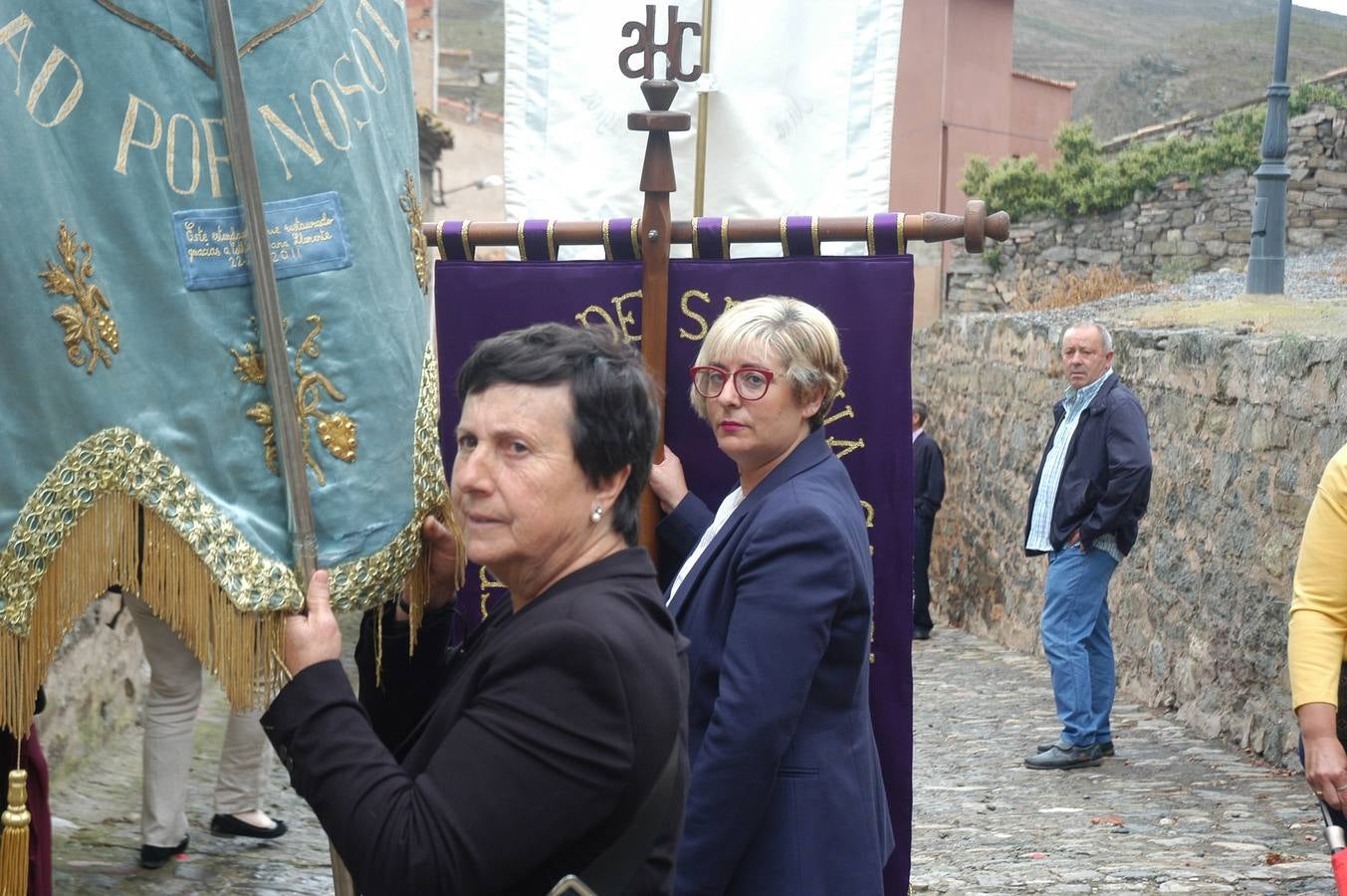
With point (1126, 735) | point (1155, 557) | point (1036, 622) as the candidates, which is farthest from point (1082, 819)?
point (1036, 622)

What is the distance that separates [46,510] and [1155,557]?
751 centimetres

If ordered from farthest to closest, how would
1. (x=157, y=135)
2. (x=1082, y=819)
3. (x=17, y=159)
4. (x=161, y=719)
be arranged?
(x=1082, y=819) < (x=161, y=719) < (x=157, y=135) < (x=17, y=159)

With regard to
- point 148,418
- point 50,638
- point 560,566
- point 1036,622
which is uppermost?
point 148,418

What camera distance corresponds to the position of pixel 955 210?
21.6 metres

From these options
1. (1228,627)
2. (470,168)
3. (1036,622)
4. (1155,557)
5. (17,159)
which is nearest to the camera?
(17,159)

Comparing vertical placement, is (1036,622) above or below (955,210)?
below

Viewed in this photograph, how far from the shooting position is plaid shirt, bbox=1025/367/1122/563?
711cm

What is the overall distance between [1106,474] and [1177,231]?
10886 millimetres

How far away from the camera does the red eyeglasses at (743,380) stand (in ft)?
9.14

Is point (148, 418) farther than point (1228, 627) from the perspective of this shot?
No

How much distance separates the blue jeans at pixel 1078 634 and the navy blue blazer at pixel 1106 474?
4.4 inches

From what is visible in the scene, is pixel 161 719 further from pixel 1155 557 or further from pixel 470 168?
pixel 470 168

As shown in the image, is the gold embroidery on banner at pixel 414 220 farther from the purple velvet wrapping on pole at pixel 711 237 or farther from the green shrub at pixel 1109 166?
the green shrub at pixel 1109 166

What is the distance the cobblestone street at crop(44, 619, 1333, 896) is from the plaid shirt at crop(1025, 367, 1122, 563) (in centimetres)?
108
